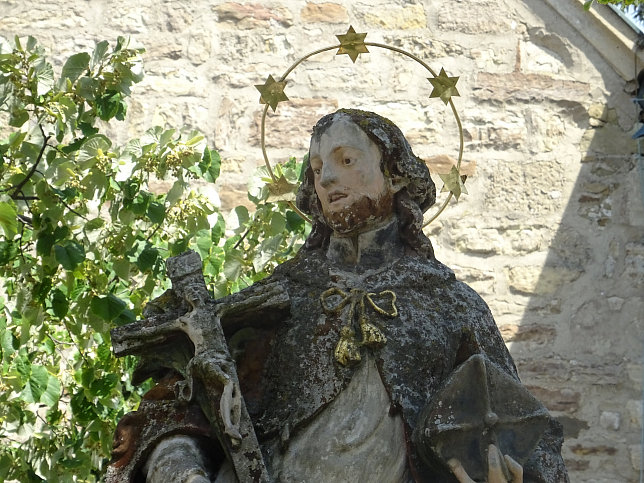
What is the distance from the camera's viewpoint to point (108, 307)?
532 centimetres

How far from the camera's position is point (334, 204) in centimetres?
371

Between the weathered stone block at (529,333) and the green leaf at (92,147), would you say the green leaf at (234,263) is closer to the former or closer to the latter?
the green leaf at (92,147)

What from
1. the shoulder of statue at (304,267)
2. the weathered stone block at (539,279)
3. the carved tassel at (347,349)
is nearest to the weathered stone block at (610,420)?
the weathered stone block at (539,279)

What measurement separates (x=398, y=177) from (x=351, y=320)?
17.8 inches

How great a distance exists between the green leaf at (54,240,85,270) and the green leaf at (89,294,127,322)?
6.7 inches

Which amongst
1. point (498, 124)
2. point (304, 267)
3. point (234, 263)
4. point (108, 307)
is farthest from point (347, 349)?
point (498, 124)

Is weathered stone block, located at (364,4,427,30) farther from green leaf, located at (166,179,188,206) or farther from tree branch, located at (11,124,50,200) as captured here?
tree branch, located at (11,124,50,200)

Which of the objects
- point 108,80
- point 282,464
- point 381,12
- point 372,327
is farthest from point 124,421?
point 381,12

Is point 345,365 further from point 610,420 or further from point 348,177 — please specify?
point 610,420

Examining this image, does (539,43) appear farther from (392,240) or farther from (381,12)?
(392,240)

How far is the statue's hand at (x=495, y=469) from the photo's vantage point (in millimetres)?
3229

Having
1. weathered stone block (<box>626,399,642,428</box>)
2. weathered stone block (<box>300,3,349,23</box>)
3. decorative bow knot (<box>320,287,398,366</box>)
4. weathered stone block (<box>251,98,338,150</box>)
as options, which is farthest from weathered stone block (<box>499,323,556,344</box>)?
A: decorative bow knot (<box>320,287,398,366</box>)

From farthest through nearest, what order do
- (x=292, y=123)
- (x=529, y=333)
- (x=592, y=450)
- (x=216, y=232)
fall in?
(x=292, y=123) → (x=529, y=333) → (x=592, y=450) → (x=216, y=232)

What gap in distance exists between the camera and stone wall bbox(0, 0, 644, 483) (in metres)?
7.51
